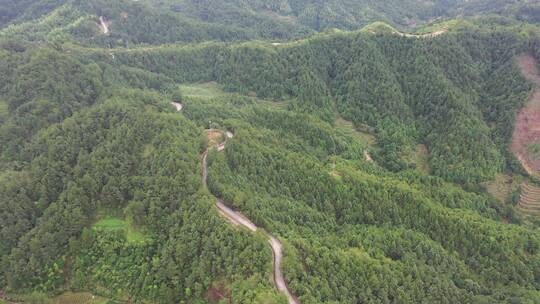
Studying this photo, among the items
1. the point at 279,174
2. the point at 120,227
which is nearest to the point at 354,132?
the point at 279,174

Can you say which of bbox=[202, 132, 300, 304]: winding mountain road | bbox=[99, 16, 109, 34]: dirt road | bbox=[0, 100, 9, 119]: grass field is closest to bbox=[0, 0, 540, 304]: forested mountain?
bbox=[0, 100, 9, 119]: grass field

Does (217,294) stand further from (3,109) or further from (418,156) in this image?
(418,156)

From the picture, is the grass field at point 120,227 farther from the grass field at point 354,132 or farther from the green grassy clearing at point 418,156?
the green grassy clearing at point 418,156

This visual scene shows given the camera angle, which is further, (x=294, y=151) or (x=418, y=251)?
(x=294, y=151)

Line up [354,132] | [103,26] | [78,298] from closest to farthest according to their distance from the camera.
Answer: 1. [78,298]
2. [354,132]
3. [103,26]

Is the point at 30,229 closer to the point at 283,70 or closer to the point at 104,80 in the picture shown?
the point at 104,80

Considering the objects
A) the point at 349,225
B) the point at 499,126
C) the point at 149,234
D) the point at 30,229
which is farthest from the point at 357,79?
the point at 30,229
